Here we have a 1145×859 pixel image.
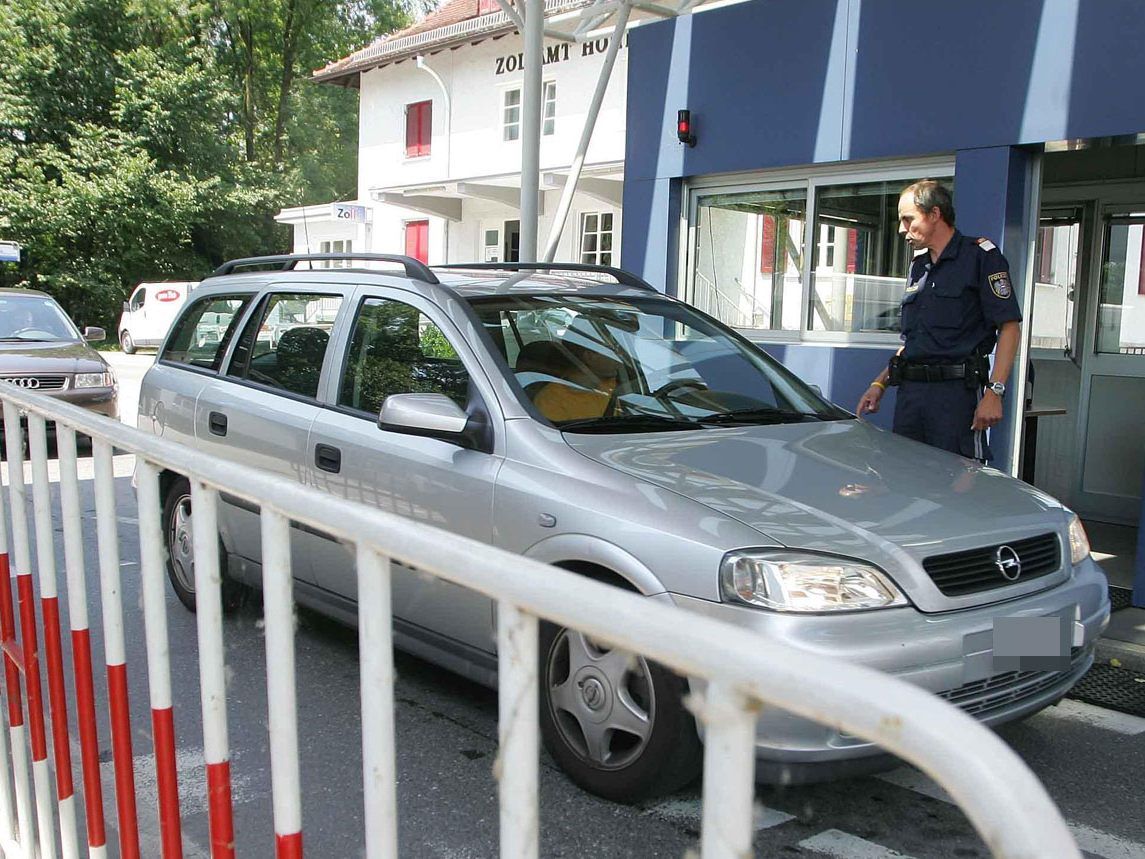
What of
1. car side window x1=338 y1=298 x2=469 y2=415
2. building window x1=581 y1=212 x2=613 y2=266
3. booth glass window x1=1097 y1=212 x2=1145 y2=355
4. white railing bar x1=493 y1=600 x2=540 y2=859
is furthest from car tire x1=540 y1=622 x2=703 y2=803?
building window x1=581 y1=212 x2=613 y2=266

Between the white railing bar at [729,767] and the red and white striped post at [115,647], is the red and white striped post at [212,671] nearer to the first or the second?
the red and white striped post at [115,647]

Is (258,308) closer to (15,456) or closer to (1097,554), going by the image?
(15,456)

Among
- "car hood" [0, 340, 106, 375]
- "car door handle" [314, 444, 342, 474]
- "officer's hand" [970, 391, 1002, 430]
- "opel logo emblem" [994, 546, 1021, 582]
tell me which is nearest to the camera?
"opel logo emblem" [994, 546, 1021, 582]

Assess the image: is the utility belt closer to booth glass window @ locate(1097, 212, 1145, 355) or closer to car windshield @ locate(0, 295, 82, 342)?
booth glass window @ locate(1097, 212, 1145, 355)

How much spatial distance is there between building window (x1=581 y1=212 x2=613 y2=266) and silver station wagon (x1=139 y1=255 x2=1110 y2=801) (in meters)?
16.0

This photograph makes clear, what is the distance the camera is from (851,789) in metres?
3.30

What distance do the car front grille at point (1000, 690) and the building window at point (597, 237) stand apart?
58.7 feet

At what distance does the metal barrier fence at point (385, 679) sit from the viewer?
27.3 inches

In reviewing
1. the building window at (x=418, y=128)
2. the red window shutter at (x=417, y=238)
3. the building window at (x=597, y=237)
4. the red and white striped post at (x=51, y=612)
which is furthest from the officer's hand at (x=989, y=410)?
the building window at (x=418, y=128)

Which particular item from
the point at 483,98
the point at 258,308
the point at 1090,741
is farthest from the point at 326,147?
the point at 1090,741

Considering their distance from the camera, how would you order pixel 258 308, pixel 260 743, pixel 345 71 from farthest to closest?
pixel 345 71 → pixel 258 308 → pixel 260 743

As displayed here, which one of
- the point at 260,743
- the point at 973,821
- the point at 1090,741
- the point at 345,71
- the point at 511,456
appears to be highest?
the point at 345,71

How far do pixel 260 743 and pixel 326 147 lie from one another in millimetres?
39879

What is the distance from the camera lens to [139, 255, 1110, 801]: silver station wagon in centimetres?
287
